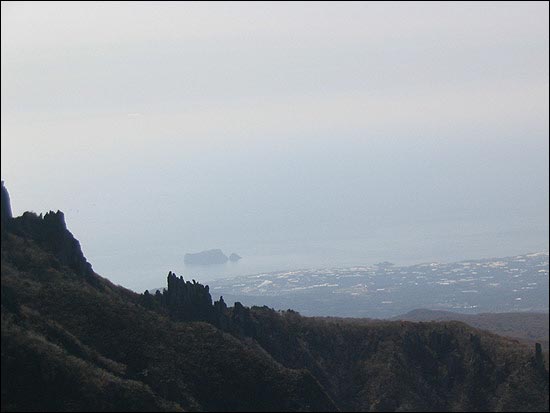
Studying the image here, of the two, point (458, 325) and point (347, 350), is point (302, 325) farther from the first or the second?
point (458, 325)

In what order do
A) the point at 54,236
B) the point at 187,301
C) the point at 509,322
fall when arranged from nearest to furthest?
1. the point at 54,236
2. the point at 187,301
3. the point at 509,322

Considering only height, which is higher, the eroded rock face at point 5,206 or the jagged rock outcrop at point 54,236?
the eroded rock face at point 5,206

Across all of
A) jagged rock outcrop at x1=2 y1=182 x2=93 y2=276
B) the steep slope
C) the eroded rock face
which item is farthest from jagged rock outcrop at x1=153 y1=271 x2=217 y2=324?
the eroded rock face

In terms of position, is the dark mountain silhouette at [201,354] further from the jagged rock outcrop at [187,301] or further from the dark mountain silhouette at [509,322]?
the dark mountain silhouette at [509,322]

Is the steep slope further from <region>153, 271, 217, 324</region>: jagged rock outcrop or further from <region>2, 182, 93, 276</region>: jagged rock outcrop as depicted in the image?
<region>153, 271, 217, 324</region>: jagged rock outcrop

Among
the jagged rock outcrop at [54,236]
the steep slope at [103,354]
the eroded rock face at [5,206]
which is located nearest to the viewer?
the steep slope at [103,354]

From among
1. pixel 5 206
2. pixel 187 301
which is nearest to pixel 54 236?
pixel 5 206

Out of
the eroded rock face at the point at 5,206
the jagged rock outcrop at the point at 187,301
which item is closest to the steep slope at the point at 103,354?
the eroded rock face at the point at 5,206

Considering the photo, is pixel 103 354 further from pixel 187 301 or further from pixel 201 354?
pixel 187 301

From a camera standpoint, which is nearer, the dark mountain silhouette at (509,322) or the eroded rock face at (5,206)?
the eroded rock face at (5,206)

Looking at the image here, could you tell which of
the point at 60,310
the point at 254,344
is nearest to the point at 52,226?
the point at 60,310
